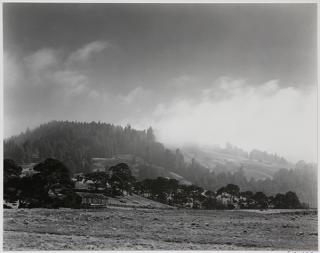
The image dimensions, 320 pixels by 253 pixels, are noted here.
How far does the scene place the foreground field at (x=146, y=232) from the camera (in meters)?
20.6

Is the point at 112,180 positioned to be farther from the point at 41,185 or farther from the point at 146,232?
the point at 146,232

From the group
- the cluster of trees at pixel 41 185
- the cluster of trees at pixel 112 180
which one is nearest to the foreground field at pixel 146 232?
the cluster of trees at pixel 41 185

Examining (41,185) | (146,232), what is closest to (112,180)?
(41,185)

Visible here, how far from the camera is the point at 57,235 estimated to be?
21.4 m

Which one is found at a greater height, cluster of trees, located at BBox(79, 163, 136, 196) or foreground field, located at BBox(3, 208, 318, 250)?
cluster of trees, located at BBox(79, 163, 136, 196)

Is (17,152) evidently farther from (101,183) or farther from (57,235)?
(57,235)

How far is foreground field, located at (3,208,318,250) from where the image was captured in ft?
67.5

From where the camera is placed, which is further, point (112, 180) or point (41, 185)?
point (112, 180)

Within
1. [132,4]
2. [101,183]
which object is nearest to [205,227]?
[132,4]

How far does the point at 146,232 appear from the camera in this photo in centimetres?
2333

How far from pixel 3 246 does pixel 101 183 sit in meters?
70.4

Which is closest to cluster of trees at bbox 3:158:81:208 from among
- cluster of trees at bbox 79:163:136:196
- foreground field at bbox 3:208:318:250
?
foreground field at bbox 3:208:318:250

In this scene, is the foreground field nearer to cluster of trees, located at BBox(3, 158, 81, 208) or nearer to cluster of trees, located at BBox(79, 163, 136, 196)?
cluster of trees, located at BBox(3, 158, 81, 208)

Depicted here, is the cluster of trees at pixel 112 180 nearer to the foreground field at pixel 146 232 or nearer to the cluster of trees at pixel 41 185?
the cluster of trees at pixel 41 185
